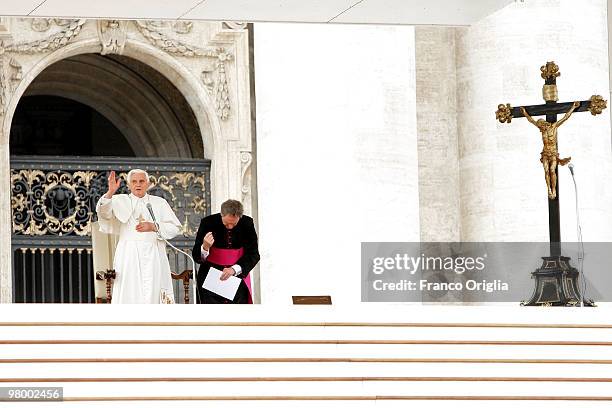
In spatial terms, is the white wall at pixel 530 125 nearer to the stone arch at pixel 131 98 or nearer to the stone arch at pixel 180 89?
the stone arch at pixel 180 89

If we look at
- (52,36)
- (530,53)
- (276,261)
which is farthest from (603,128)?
(52,36)

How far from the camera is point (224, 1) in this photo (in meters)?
13.7

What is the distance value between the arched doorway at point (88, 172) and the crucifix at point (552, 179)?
16.1 feet

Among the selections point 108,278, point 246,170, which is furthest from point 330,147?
point 108,278

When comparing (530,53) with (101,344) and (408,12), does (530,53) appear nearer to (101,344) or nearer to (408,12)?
(408,12)

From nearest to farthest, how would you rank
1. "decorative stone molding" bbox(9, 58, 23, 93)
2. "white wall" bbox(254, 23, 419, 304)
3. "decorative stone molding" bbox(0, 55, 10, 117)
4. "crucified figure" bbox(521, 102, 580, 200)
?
"crucified figure" bbox(521, 102, 580, 200) < "white wall" bbox(254, 23, 419, 304) < "decorative stone molding" bbox(0, 55, 10, 117) < "decorative stone molding" bbox(9, 58, 23, 93)

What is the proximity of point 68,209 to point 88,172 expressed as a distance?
44 centimetres

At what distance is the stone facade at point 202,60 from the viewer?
1750 cm

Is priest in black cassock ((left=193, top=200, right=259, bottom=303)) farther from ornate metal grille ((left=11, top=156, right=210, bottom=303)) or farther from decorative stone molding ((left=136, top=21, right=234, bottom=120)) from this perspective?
decorative stone molding ((left=136, top=21, right=234, bottom=120))

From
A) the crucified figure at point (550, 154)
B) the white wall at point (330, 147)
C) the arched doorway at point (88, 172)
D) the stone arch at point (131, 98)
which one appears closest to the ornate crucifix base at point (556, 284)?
the crucified figure at point (550, 154)

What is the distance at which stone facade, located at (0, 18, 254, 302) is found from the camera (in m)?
17.5

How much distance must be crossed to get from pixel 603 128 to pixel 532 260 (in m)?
4.12

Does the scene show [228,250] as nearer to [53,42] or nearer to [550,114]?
[550,114]

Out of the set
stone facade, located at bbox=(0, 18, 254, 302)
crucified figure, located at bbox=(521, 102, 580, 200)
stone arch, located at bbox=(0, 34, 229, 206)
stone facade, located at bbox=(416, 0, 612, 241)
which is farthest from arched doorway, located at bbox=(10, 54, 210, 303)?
crucified figure, located at bbox=(521, 102, 580, 200)
